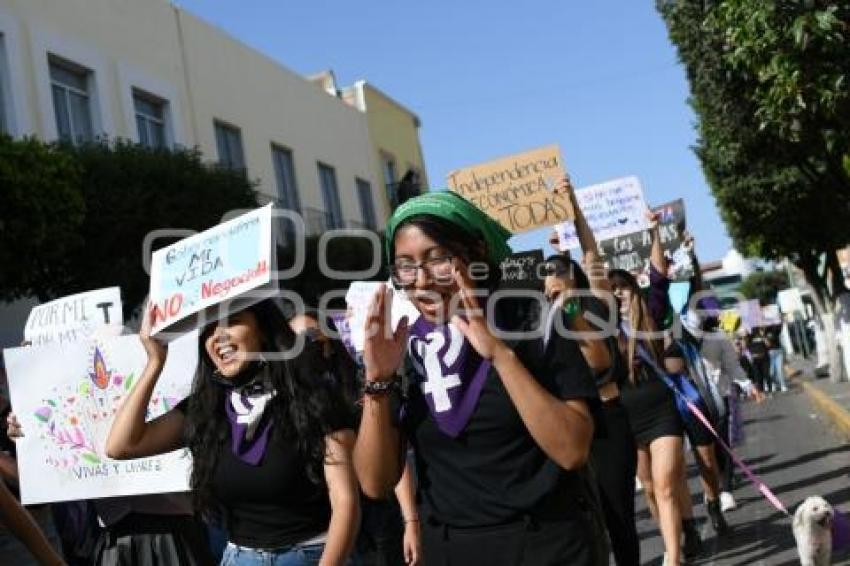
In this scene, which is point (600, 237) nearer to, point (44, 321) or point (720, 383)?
point (720, 383)

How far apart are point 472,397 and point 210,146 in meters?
21.5

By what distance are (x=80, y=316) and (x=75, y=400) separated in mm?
817

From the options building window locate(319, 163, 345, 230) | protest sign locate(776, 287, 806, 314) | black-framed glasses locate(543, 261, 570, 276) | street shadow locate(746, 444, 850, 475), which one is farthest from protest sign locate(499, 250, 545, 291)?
protest sign locate(776, 287, 806, 314)

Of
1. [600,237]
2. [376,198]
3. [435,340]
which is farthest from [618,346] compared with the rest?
[376,198]

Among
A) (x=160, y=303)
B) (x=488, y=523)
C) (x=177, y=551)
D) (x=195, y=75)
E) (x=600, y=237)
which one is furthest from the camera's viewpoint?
(x=195, y=75)

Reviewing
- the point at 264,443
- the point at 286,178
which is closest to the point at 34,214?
the point at 264,443

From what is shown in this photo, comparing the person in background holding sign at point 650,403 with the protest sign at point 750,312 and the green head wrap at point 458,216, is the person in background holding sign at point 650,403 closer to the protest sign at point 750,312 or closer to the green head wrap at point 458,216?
the green head wrap at point 458,216

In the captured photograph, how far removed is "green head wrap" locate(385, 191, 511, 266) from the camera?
265 centimetres

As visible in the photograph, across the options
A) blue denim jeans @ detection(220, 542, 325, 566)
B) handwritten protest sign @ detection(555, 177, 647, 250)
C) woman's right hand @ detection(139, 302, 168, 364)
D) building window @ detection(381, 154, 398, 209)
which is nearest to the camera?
blue denim jeans @ detection(220, 542, 325, 566)

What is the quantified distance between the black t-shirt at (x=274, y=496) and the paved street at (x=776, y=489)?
3845 mm

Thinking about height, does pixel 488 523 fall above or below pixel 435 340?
below

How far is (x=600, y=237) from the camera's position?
823cm

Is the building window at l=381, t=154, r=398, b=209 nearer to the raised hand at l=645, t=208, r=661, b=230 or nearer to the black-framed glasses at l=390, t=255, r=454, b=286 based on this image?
the raised hand at l=645, t=208, r=661, b=230

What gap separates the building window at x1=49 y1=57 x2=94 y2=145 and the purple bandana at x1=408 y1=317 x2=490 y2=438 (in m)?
16.1
